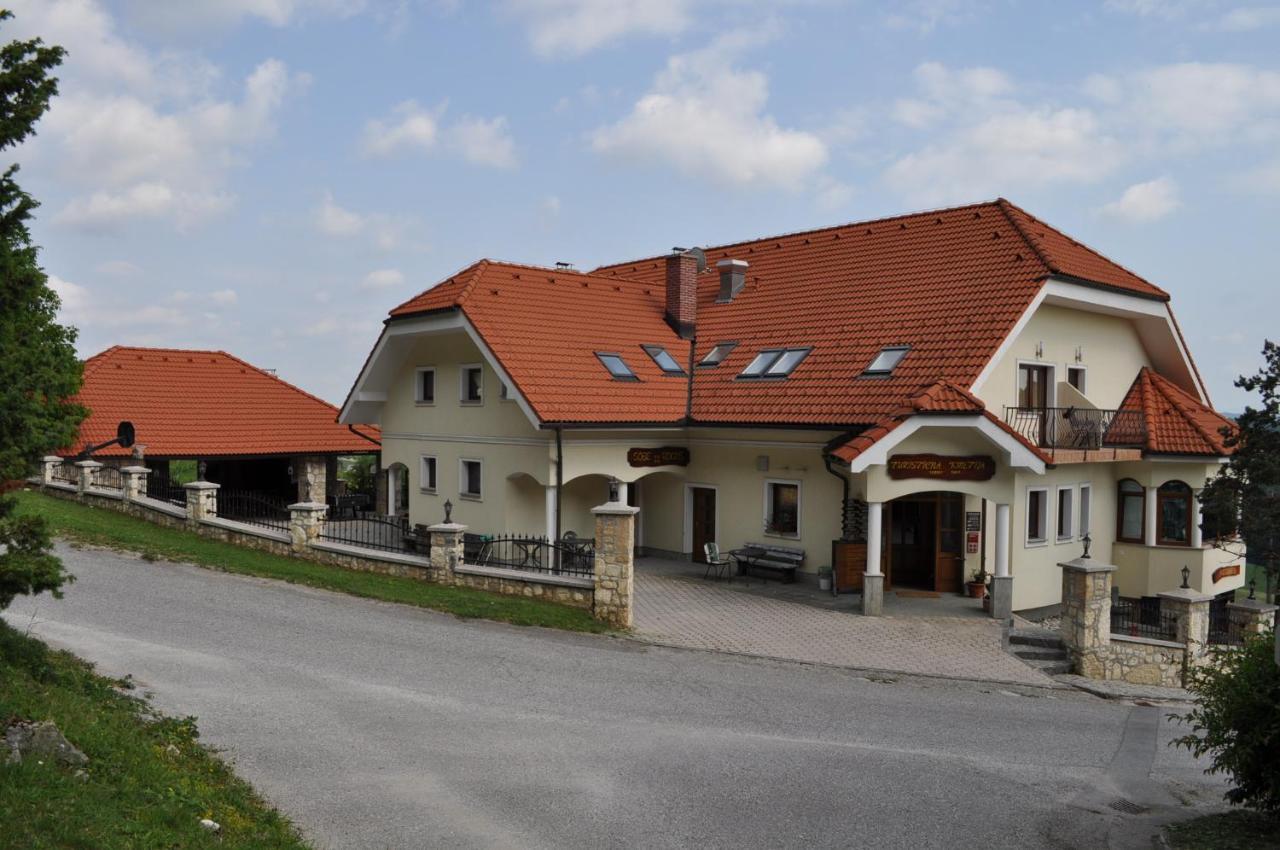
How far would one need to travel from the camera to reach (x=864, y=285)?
22.9 meters

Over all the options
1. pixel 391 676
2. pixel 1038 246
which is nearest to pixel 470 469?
pixel 391 676

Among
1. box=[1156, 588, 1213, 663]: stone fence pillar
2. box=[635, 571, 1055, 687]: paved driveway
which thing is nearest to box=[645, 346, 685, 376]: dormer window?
box=[635, 571, 1055, 687]: paved driveway

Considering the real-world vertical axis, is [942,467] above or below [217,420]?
below

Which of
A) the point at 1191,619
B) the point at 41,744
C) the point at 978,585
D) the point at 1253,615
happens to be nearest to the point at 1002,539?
the point at 978,585

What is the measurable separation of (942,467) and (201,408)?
21.7 m

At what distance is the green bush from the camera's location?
788cm

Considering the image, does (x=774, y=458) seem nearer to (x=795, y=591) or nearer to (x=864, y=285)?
(x=795, y=591)

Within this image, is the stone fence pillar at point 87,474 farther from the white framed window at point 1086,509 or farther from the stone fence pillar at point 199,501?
the white framed window at point 1086,509

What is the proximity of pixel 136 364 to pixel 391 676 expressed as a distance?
22405 millimetres

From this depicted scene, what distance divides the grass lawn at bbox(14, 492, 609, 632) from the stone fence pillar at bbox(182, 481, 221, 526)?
42cm

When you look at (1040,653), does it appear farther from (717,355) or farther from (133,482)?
(133,482)

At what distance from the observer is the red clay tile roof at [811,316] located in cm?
1950

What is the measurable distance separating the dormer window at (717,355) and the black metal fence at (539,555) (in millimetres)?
5399

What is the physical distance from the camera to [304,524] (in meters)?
19.3
